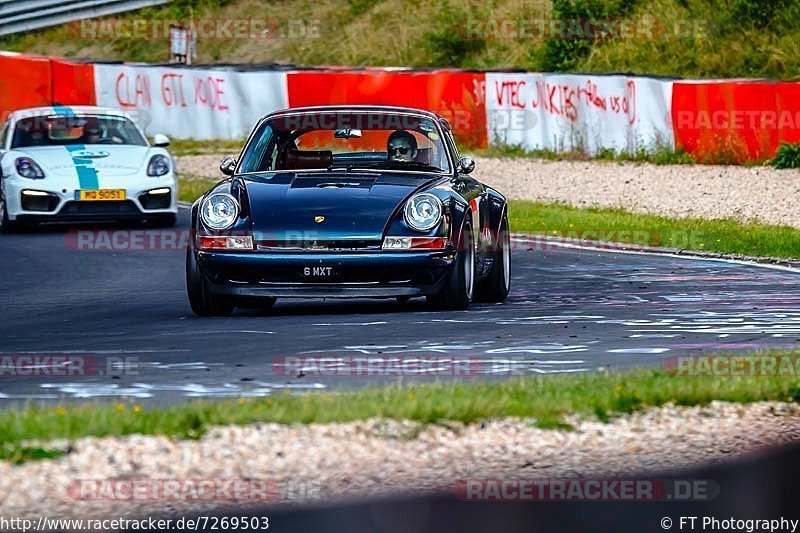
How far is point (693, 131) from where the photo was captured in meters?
26.9

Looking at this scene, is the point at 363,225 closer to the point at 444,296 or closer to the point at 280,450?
the point at 444,296

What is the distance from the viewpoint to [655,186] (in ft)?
79.6

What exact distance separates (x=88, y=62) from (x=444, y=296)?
86.6ft

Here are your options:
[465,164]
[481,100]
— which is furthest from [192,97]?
[465,164]

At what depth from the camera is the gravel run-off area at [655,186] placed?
21.3 m

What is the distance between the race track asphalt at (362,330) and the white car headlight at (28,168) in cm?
309

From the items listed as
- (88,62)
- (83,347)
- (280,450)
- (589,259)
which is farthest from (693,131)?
(280,450)

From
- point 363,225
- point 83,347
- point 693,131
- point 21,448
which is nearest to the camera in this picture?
point 21,448

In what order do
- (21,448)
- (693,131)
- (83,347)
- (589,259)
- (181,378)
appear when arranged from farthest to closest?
(693,131) → (589,259) → (83,347) → (181,378) → (21,448)

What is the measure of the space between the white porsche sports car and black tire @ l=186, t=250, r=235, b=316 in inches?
273

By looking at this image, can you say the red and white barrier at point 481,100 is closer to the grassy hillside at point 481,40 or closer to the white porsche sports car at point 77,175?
the grassy hillside at point 481,40

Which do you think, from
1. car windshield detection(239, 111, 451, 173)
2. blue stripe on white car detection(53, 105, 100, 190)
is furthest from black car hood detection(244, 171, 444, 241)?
blue stripe on white car detection(53, 105, 100, 190)

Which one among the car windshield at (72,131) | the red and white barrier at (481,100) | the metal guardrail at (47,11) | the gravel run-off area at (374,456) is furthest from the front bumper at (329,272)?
the metal guardrail at (47,11)

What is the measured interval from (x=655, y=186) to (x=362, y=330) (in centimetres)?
1453
